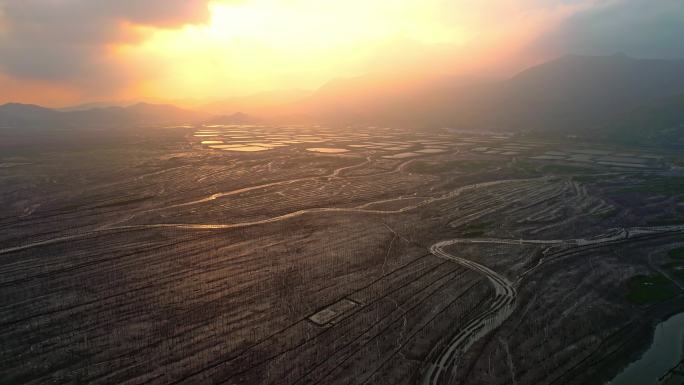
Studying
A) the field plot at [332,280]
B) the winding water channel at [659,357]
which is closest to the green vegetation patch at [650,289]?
the field plot at [332,280]

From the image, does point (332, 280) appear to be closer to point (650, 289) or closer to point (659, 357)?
point (659, 357)

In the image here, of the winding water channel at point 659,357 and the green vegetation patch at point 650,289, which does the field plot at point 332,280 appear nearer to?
the green vegetation patch at point 650,289

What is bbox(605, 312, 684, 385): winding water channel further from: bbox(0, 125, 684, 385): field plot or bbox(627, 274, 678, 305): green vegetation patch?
bbox(627, 274, 678, 305): green vegetation patch

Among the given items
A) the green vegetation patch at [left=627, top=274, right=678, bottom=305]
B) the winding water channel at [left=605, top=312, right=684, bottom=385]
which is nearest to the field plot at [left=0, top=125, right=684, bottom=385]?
the green vegetation patch at [left=627, top=274, right=678, bottom=305]

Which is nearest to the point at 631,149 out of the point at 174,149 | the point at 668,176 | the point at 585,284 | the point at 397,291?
the point at 668,176

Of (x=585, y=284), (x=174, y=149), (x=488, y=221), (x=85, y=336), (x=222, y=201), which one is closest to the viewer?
(x=85, y=336)

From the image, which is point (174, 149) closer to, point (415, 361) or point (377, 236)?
point (377, 236)

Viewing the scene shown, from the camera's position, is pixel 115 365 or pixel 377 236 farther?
pixel 377 236
